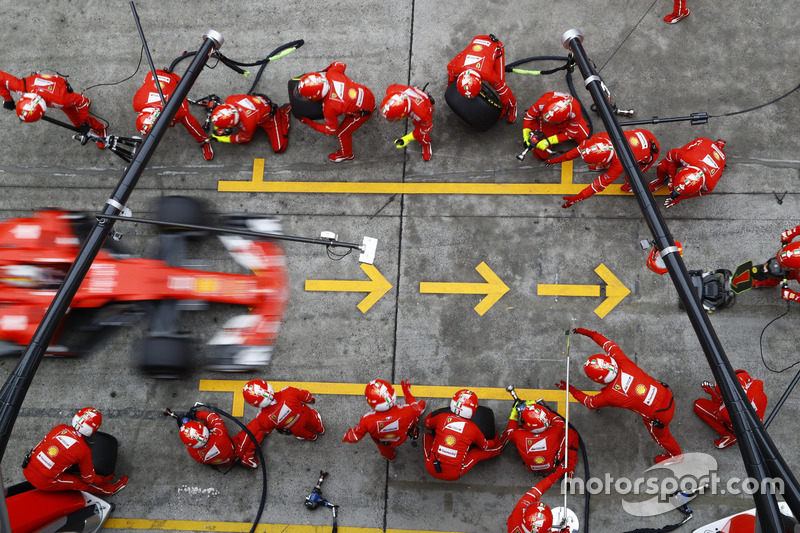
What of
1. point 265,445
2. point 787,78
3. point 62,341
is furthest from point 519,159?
point 62,341

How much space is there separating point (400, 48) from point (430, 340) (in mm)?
4488

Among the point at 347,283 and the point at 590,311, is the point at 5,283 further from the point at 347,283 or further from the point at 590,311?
the point at 590,311

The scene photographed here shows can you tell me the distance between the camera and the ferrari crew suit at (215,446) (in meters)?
6.44

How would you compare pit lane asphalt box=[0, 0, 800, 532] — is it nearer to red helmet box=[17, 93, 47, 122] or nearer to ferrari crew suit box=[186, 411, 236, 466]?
ferrari crew suit box=[186, 411, 236, 466]

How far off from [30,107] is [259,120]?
2.93 meters

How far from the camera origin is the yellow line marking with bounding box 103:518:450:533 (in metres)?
6.95

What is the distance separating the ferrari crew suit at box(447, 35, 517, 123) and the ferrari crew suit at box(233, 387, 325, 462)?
15.2ft

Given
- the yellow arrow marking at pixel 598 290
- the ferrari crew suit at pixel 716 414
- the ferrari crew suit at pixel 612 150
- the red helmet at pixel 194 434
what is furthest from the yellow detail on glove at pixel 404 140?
the ferrari crew suit at pixel 716 414

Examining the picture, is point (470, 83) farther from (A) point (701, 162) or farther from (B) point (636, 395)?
(B) point (636, 395)

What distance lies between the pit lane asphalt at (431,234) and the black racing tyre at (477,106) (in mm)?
488

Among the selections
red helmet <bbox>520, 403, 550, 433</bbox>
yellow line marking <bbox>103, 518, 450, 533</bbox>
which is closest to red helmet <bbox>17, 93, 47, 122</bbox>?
yellow line marking <bbox>103, 518, 450, 533</bbox>

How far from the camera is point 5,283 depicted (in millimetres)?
6664

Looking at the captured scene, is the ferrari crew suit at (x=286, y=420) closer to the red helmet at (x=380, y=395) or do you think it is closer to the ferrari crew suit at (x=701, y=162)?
the red helmet at (x=380, y=395)

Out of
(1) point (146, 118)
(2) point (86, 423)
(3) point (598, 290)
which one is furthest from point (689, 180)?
(2) point (86, 423)
